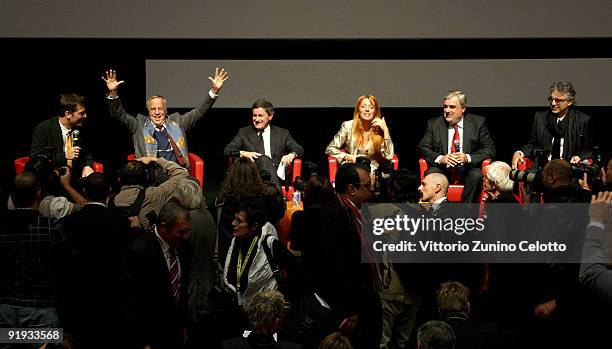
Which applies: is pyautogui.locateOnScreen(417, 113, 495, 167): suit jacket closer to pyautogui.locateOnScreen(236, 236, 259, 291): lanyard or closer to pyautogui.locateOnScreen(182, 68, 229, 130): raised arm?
pyautogui.locateOnScreen(182, 68, 229, 130): raised arm

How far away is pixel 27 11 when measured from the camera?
23.7 ft

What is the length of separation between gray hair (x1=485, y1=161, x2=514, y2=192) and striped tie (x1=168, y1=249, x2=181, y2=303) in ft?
6.67

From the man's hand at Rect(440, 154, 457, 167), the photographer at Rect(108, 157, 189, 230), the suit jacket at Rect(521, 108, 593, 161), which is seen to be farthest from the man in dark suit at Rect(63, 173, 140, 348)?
the suit jacket at Rect(521, 108, 593, 161)

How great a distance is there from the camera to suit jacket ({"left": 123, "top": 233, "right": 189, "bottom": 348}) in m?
3.46

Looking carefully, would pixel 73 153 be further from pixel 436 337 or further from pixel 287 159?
pixel 436 337

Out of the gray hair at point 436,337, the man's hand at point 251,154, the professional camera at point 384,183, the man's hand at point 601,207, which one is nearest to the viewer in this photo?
the man's hand at point 601,207

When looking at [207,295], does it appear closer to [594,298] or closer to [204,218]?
[204,218]

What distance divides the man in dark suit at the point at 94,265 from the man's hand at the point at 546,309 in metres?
1.87

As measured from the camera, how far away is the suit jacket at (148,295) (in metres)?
3.46

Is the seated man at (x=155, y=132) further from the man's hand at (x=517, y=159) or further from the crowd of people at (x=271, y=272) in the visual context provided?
the man's hand at (x=517, y=159)

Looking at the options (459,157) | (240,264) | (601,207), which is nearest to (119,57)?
(459,157)

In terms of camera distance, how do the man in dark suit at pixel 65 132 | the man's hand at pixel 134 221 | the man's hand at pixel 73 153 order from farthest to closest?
the man in dark suit at pixel 65 132, the man's hand at pixel 73 153, the man's hand at pixel 134 221

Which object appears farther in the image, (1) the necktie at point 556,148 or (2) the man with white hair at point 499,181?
(1) the necktie at point 556,148

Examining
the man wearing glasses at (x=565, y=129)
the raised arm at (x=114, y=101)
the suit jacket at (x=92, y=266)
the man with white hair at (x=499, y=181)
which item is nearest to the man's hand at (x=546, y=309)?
the man with white hair at (x=499, y=181)
